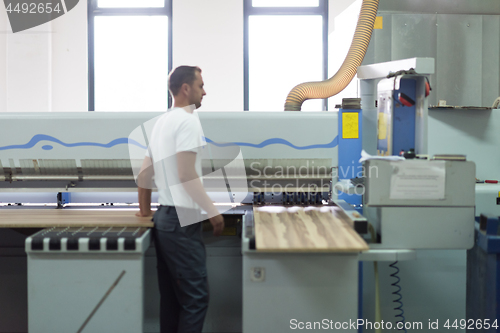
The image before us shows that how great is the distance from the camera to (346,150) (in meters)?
2.22

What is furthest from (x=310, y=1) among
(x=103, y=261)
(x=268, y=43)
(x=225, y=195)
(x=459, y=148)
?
(x=103, y=261)

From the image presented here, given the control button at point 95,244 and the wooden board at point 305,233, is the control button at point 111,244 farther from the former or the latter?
the wooden board at point 305,233

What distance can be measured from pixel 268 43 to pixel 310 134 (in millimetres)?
2455

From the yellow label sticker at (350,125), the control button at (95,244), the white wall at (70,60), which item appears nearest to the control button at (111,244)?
the control button at (95,244)

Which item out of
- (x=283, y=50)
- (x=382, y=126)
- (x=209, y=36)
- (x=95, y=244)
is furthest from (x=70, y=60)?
(x=382, y=126)

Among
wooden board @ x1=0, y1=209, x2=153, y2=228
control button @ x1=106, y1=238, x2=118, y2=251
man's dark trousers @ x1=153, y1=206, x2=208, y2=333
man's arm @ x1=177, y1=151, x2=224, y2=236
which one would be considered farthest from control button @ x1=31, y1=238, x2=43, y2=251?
man's arm @ x1=177, y1=151, x2=224, y2=236

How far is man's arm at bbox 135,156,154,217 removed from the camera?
201cm

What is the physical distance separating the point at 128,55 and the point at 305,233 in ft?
11.3

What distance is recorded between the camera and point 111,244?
1.71 metres

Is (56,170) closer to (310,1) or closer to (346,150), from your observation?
(346,150)

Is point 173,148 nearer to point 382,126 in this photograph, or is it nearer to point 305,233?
point 305,233

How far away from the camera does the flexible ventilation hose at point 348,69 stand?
2.57 meters

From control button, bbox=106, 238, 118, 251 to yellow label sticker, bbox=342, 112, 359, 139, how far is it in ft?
4.28

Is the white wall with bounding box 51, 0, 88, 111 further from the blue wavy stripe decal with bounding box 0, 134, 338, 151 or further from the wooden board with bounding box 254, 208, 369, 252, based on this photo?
the wooden board with bounding box 254, 208, 369, 252
